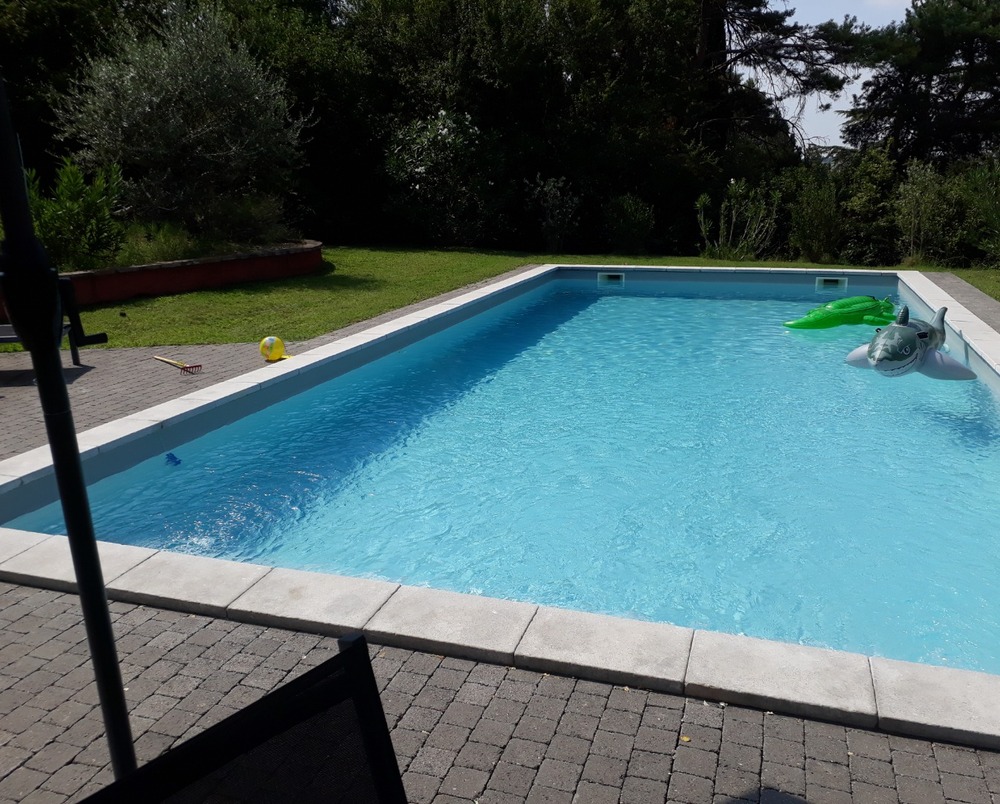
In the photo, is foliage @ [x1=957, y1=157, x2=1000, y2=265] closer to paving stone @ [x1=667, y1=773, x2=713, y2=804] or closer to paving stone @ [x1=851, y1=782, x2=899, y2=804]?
paving stone @ [x1=851, y1=782, x2=899, y2=804]

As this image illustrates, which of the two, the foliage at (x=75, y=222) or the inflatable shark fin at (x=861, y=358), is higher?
the foliage at (x=75, y=222)

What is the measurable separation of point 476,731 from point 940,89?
28.2m

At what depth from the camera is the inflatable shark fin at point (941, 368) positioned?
277 inches

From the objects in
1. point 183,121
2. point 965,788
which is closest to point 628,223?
point 183,121

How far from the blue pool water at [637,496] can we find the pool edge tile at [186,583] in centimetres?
108

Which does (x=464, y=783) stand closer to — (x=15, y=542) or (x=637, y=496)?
(x=15, y=542)

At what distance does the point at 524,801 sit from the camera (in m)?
2.51

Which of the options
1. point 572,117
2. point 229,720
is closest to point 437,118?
point 572,117

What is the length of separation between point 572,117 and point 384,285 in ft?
31.5

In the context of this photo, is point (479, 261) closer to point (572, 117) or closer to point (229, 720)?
point (572, 117)

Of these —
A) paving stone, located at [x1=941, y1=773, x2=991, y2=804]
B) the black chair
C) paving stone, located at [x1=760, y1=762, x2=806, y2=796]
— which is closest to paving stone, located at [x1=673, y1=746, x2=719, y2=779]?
paving stone, located at [x1=760, y1=762, x2=806, y2=796]

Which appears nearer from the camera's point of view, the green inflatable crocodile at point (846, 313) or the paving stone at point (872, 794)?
the paving stone at point (872, 794)

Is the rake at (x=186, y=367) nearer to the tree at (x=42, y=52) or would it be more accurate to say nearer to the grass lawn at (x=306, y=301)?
the grass lawn at (x=306, y=301)

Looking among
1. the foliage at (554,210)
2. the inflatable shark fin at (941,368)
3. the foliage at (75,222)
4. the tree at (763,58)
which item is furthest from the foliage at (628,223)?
the inflatable shark fin at (941,368)
